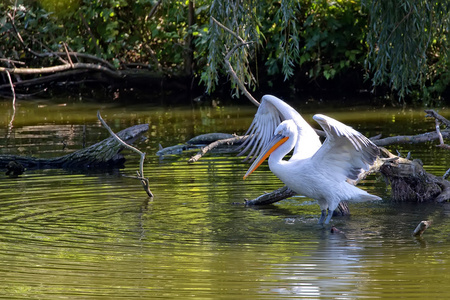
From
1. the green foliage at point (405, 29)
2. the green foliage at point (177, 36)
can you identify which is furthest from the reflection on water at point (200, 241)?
the green foliage at point (177, 36)

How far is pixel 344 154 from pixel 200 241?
1.52 metres

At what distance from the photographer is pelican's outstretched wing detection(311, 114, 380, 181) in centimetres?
582

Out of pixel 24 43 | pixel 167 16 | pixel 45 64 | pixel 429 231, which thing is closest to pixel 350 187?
pixel 429 231

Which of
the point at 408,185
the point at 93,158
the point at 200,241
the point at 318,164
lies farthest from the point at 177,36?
the point at 200,241

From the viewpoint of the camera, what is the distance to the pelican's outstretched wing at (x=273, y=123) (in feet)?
22.3

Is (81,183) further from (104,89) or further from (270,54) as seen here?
(104,89)

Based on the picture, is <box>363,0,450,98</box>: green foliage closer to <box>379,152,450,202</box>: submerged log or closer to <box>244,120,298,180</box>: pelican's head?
<box>379,152,450,202</box>: submerged log

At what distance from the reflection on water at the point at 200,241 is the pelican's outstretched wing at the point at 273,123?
66 centimetres

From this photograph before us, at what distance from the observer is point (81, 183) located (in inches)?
336

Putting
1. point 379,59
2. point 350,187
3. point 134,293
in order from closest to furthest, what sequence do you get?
point 134,293, point 350,187, point 379,59

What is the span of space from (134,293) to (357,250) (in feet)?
6.10

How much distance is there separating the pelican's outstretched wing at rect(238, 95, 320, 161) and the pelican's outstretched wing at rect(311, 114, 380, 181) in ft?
1.22

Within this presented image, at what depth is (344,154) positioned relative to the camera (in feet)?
20.7

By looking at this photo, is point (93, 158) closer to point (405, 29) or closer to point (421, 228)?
point (405, 29)
